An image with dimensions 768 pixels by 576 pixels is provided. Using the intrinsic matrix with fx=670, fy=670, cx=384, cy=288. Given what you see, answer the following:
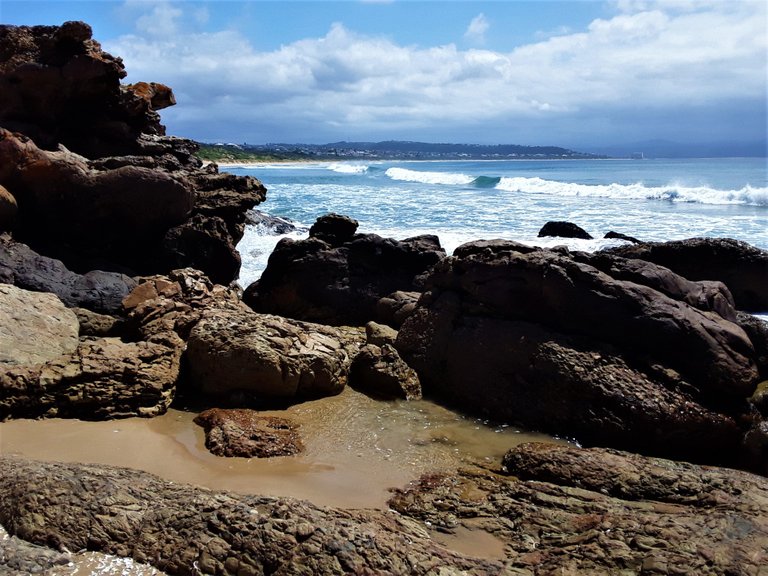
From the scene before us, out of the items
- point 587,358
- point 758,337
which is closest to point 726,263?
point 758,337

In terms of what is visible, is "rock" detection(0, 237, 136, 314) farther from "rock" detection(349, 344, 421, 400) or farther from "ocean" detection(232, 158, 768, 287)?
"ocean" detection(232, 158, 768, 287)

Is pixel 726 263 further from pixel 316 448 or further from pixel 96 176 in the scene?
pixel 96 176

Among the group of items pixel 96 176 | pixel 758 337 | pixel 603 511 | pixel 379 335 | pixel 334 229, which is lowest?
pixel 603 511

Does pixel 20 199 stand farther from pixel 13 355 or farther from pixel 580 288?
pixel 580 288

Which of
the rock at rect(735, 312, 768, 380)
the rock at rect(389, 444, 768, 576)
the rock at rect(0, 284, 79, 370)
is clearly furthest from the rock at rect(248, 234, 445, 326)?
the rock at rect(389, 444, 768, 576)

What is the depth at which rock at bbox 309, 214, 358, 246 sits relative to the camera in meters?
8.73

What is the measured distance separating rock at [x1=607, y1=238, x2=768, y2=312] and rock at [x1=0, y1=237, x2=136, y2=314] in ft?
22.3

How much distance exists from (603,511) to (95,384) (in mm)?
3613

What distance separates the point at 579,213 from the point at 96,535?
68.3 ft

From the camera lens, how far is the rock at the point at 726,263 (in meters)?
8.70

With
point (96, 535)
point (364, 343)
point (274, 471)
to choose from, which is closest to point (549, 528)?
point (274, 471)

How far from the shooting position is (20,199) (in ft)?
24.5

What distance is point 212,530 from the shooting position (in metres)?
2.77

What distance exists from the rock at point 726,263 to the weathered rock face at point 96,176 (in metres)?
5.88
